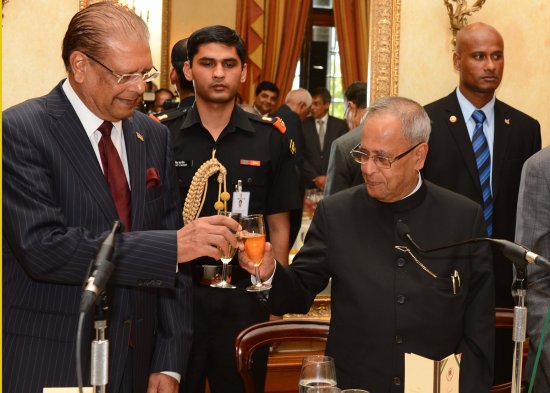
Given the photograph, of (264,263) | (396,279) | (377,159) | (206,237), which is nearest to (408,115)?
(377,159)

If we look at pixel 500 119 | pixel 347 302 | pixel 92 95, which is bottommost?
pixel 347 302

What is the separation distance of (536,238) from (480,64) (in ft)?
4.08

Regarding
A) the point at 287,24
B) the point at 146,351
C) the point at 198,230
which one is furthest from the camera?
the point at 287,24

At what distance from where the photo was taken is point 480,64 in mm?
3584

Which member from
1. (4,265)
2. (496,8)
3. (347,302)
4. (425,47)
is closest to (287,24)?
(425,47)

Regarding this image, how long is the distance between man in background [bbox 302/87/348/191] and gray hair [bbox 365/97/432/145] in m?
2.05

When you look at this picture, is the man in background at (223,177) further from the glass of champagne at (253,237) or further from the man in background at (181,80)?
the glass of champagne at (253,237)

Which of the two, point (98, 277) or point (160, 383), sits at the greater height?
point (98, 277)

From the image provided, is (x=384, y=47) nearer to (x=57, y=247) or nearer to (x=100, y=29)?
(x=100, y=29)

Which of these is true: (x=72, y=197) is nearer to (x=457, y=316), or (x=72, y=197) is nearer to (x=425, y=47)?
(x=457, y=316)

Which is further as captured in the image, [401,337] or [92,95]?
[401,337]

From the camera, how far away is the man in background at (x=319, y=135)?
4445mm

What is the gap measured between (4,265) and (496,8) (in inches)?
137

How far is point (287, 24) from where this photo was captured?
4.35m
